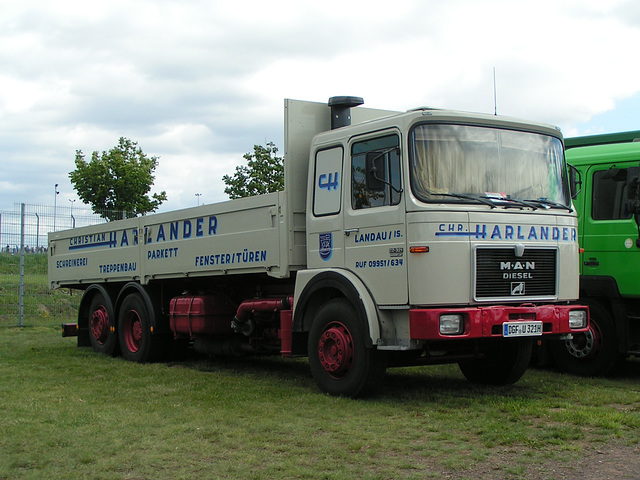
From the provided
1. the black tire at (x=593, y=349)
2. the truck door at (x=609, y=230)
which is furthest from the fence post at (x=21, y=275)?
the truck door at (x=609, y=230)

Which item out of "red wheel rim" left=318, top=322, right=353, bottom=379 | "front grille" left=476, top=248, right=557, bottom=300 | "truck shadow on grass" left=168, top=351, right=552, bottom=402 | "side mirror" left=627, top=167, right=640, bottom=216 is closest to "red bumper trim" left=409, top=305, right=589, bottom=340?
"front grille" left=476, top=248, right=557, bottom=300

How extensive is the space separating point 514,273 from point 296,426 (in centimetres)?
267

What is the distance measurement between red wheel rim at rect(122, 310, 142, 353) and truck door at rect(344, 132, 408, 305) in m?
5.46

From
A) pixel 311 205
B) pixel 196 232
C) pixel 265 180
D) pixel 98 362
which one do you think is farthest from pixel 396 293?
pixel 265 180

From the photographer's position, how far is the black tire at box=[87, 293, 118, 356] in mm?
13422

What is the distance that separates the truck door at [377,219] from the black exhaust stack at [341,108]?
1379 mm

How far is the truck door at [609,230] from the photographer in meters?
9.66

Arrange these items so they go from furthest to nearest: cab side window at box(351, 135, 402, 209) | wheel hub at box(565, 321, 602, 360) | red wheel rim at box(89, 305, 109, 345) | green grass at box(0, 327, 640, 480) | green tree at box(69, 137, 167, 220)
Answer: green tree at box(69, 137, 167, 220)
red wheel rim at box(89, 305, 109, 345)
wheel hub at box(565, 321, 602, 360)
cab side window at box(351, 135, 402, 209)
green grass at box(0, 327, 640, 480)

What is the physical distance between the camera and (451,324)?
757cm

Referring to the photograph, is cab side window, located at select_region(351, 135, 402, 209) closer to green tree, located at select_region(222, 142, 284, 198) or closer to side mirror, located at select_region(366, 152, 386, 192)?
side mirror, located at select_region(366, 152, 386, 192)

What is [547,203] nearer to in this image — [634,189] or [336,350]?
[634,189]

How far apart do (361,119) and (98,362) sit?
219 inches

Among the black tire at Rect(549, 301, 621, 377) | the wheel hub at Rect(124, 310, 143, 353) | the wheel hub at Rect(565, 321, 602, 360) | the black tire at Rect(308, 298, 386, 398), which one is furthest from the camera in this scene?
the wheel hub at Rect(124, 310, 143, 353)

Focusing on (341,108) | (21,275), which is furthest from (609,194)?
(21,275)
